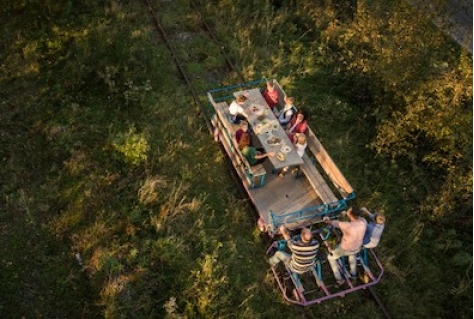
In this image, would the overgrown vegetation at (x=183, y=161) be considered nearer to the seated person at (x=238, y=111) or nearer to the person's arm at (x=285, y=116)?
the seated person at (x=238, y=111)

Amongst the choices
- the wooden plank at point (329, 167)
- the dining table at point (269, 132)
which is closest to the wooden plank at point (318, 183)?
the wooden plank at point (329, 167)

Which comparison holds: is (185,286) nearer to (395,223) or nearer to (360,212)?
(360,212)

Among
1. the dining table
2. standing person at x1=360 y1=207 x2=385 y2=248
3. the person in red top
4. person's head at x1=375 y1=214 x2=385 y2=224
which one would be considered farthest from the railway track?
person's head at x1=375 y1=214 x2=385 y2=224

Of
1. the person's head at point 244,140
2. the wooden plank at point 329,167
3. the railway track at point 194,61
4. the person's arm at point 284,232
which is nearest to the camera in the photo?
the person's arm at point 284,232

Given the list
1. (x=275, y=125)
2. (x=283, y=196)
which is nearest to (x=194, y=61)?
(x=275, y=125)

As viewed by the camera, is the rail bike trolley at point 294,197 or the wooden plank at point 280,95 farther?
the wooden plank at point 280,95

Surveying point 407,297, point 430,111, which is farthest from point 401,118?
point 407,297

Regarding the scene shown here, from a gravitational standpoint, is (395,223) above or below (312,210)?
below
